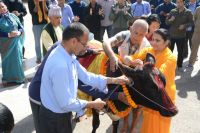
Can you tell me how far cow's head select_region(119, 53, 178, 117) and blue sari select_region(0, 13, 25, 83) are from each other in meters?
3.53

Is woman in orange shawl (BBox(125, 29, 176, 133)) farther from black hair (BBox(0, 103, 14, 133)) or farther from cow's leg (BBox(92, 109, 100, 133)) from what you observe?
black hair (BBox(0, 103, 14, 133))

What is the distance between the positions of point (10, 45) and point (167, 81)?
3.76 meters

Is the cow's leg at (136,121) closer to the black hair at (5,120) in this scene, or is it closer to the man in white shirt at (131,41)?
the man in white shirt at (131,41)

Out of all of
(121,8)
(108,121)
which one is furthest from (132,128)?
(121,8)

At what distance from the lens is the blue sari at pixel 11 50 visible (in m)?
6.73

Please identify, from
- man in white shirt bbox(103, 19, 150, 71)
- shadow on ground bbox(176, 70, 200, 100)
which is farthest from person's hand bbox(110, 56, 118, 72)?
shadow on ground bbox(176, 70, 200, 100)

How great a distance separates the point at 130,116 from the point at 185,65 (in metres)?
3.41

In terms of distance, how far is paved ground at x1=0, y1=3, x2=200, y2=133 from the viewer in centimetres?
559

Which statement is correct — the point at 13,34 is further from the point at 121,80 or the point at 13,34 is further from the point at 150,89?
the point at 150,89

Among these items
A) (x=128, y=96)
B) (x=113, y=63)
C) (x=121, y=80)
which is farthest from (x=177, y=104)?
(x=121, y=80)

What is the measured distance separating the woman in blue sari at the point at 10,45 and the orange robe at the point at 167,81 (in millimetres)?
3163

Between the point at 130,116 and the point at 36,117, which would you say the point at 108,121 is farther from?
the point at 36,117

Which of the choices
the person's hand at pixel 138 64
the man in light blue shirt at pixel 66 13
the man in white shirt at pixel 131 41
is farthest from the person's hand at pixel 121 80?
the man in light blue shirt at pixel 66 13

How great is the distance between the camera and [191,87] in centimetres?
743
